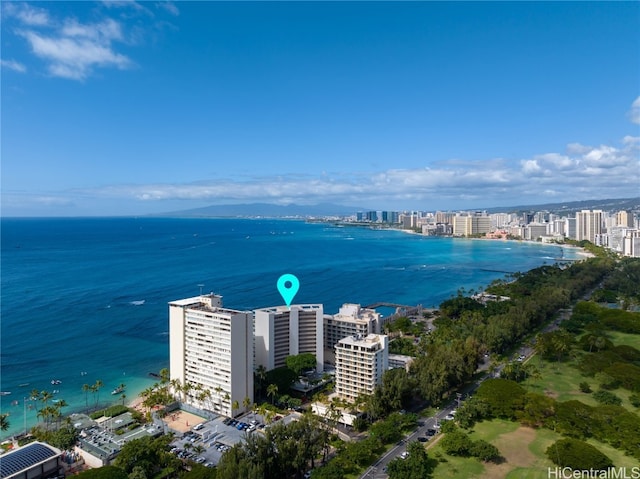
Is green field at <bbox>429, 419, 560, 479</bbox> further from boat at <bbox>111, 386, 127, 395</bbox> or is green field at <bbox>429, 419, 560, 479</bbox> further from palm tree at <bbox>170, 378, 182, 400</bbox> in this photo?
boat at <bbox>111, 386, 127, 395</bbox>

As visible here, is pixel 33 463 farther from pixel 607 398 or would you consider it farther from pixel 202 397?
pixel 607 398

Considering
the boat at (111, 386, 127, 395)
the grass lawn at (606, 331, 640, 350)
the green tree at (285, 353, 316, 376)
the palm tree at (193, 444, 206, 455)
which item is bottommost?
the boat at (111, 386, 127, 395)

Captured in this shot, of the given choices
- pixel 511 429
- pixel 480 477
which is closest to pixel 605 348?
pixel 511 429

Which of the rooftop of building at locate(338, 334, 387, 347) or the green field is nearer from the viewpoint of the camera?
the green field

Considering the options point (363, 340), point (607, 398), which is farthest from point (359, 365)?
point (607, 398)

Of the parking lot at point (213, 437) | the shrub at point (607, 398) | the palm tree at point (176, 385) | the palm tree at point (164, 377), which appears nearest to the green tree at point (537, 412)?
the shrub at point (607, 398)

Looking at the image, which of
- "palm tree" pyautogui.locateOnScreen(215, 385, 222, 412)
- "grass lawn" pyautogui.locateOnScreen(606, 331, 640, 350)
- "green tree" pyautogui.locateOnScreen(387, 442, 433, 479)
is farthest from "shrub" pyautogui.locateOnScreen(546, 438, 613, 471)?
"grass lawn" pyautogui.locateOnScreen(606, 331, 640, 350)
